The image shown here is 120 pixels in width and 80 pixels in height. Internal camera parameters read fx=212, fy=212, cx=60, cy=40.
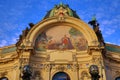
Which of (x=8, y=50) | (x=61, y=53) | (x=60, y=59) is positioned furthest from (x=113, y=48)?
(x=8, y=50)

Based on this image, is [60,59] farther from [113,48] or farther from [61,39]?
[113,48]

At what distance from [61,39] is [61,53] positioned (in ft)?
6.82

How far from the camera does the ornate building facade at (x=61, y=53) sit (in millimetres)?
20344

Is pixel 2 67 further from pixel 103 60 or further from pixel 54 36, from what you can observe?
pixel 103 60

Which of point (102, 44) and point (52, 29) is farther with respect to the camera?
point (52, 29)

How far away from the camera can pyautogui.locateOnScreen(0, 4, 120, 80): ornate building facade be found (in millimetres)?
20344

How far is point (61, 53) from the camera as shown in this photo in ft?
70.5

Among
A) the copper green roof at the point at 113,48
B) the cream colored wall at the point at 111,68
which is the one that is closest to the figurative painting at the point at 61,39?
the cream colored wall at the point at 111,68

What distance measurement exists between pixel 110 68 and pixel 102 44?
2.57 metres

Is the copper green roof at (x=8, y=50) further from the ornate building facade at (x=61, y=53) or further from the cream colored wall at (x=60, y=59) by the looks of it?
the cream colored wall at (x=60, y=59)

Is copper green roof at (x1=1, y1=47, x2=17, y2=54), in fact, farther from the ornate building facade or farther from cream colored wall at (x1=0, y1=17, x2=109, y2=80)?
cream colored wall at (x1=0, y1=17, x2=109, y2=80)

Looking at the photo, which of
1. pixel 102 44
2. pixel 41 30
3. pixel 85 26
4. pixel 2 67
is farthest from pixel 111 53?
pixel 2 67

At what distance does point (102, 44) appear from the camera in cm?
2170

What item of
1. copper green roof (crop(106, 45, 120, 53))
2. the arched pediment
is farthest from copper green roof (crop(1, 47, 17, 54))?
copper green roof (crop(106, 45, 120, 53))
